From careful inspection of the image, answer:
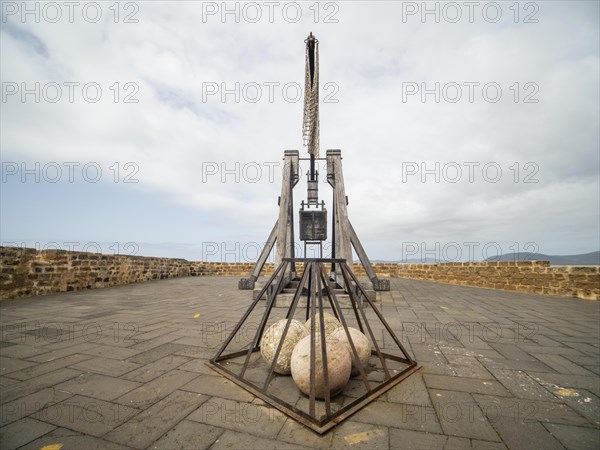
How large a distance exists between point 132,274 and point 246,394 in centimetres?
1108

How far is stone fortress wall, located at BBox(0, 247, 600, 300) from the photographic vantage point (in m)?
6.85

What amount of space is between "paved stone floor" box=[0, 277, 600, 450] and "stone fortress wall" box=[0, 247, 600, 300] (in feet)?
10.9

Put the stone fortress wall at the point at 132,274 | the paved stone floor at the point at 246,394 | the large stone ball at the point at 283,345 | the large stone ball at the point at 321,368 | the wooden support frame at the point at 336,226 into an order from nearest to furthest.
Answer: the paved stone floor at the point at 246,394 → the large stone ball at the point at 321,368 → the large stone ball at the point at 283,345 → the wooden support frame at the point at 336,226 → the stone fortress wall at the point at 132,274

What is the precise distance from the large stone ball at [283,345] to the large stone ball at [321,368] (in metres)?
0.35

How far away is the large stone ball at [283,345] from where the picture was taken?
2.55m

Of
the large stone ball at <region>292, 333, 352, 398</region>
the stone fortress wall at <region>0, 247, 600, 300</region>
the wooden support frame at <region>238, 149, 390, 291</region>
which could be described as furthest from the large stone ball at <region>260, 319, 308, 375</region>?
the stone fortress wall at <region>0, 247, 600, 300</region>

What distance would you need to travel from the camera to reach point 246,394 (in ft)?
7.29

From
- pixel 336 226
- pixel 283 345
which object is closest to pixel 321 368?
pixel 283 345

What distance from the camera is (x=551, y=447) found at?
63.9 inches

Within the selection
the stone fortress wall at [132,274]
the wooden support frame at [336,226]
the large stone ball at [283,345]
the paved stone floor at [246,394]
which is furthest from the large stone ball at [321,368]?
the stone fortress wall at [132,274]

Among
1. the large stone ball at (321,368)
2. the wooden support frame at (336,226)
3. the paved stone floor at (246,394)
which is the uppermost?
the wooden support frame at (336,226)

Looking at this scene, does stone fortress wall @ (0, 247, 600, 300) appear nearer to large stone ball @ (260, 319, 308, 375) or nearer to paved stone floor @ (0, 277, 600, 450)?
paved stone floor @ (0, 277, 600, 450)

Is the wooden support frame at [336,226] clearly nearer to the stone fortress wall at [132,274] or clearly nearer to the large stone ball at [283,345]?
the large stone ball at [283,345]

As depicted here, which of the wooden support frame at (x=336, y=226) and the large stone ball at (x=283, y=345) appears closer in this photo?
the large stone ball at (x=283, y=345)
